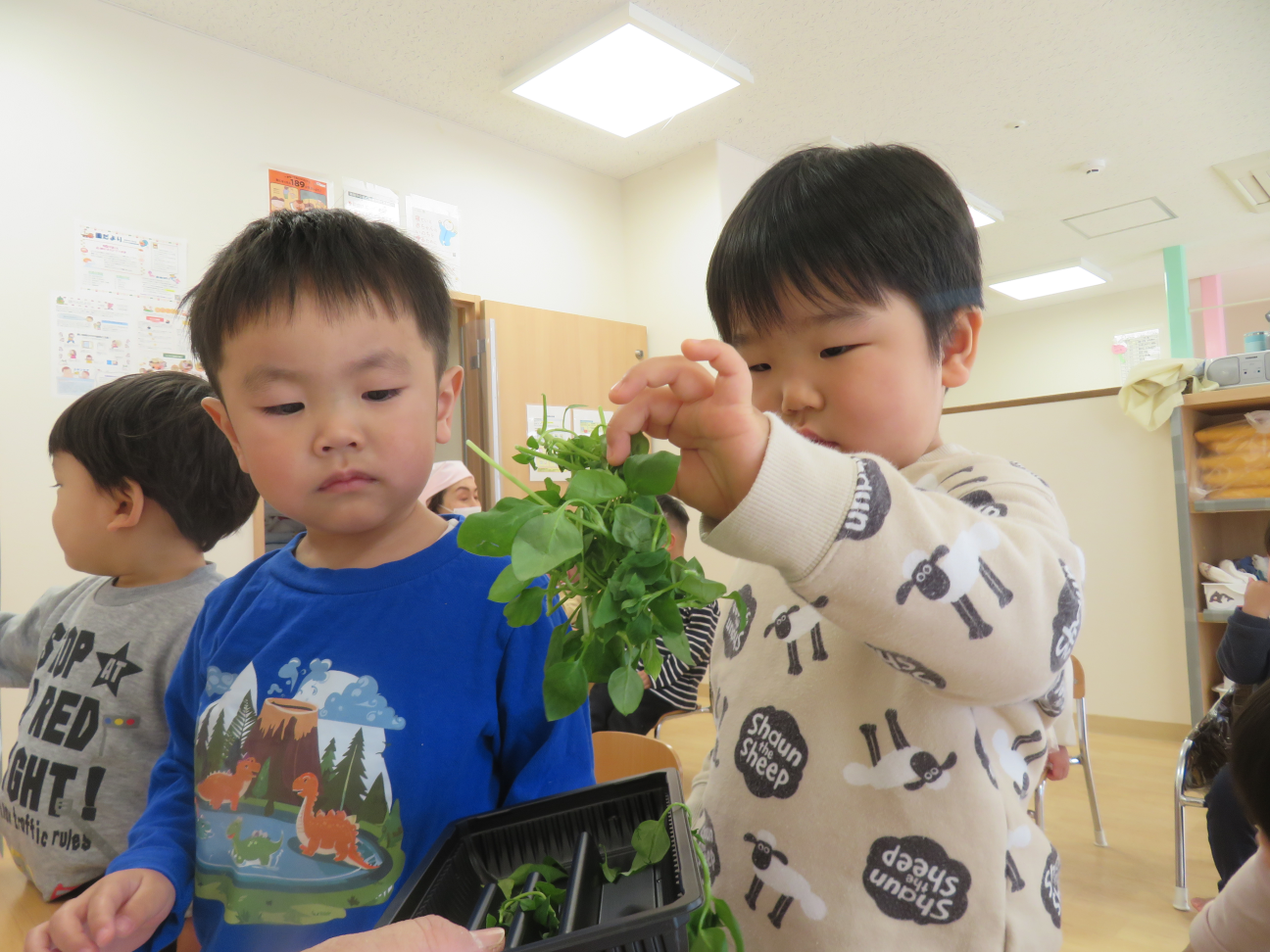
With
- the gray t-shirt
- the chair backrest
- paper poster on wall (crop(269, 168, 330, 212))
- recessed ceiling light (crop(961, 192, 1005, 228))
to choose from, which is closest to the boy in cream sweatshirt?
the chair backrest

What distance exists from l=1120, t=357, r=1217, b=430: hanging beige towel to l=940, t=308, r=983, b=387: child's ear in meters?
2.90

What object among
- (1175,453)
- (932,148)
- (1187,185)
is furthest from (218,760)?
(1187,185)

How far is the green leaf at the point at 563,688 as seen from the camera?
0.40 m

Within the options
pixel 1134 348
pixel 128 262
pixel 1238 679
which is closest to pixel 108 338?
pixel 128 262

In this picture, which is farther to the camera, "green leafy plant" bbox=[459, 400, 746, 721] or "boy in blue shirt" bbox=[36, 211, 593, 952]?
"boy in blue shirt" bbox=[36, 211, 593, 952]

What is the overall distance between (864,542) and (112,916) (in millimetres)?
638

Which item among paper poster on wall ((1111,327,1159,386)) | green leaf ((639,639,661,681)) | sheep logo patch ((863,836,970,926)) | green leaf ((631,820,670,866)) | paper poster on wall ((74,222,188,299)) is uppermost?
paper poster on wall ((1111,327,1159,386))

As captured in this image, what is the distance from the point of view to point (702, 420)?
443 mm

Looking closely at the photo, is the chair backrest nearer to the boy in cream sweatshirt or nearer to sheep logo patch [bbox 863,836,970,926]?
the boy in cream sweatshirt

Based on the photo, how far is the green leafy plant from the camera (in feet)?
1.24

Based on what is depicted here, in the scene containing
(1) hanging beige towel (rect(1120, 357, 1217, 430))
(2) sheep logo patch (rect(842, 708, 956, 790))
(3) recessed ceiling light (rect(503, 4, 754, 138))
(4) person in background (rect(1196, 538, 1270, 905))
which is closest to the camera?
(2) sheep logo patch (rect(842, 708, 956, 790))

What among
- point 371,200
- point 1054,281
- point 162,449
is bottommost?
point 162,449

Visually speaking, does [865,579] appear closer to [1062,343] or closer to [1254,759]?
[1254,759]

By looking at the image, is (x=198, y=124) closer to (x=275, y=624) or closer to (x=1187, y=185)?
(x=275, y=624)
